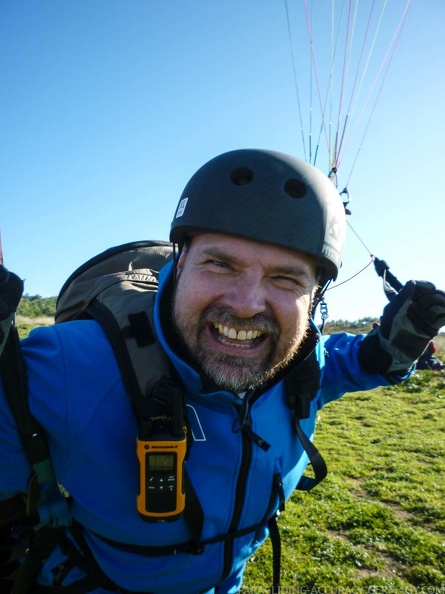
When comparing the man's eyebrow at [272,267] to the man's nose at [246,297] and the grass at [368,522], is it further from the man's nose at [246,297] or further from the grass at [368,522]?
the grass at [368,522]

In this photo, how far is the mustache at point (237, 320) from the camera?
240 centimetres

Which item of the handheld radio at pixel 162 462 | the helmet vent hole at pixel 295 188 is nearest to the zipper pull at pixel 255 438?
the handheld radio at pixel 162 462

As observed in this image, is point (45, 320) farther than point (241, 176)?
Yes

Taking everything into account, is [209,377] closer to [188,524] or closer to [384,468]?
[188,524]

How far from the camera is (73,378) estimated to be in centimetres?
208

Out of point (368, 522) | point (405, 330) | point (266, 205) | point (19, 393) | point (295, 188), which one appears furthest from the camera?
point (368, 522)

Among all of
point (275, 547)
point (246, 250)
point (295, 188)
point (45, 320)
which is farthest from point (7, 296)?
point (45, 320)

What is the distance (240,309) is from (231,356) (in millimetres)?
291

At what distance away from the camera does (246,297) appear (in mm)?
2387

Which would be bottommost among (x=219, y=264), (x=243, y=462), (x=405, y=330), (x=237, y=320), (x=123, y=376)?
(x=243, y=462)

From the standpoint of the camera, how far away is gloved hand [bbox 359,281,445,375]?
3125mm

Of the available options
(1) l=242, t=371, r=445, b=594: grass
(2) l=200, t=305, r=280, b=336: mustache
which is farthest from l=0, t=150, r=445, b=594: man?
(1) l=242, t=371, r=445, b=594: grass

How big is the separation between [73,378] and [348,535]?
5400 mm

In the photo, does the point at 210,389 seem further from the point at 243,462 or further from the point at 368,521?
the point at 368,521
